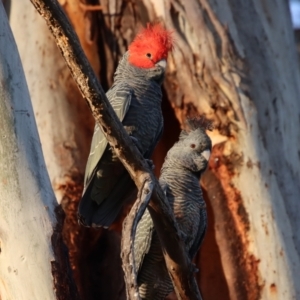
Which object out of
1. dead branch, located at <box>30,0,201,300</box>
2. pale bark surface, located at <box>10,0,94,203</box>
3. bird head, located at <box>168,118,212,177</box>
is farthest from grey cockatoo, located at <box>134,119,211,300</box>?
pale bark surface, located at <box>10,0,94,203</box>

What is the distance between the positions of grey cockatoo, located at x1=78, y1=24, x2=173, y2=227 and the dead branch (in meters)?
0.59

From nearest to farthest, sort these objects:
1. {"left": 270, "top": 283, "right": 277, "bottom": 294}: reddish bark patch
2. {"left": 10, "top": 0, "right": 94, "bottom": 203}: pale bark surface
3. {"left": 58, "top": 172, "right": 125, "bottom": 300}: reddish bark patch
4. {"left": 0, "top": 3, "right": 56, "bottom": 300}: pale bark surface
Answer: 1. {"left": 0, "top": 3, "right": 56, "bottom": 300}: pale bark surface
2. {"left": 270, "top": 283, "right": 277, "bottom": 294}: reddish bark patch
3. {"left": 58, "top": 172, "right": 125, "bottom": 300}: reddish bark patch
4. {"left": 10, "top": 0, "right": 94, "bottom": 203}: pale bark surface

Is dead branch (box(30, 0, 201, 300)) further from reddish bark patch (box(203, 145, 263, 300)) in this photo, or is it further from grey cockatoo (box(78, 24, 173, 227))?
reddish bark patch (box(203, 145, 263, 300))

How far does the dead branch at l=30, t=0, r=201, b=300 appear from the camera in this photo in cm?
242

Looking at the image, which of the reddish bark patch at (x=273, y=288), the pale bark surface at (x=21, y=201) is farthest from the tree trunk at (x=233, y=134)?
the pale bark surface at (x=21, y=201)

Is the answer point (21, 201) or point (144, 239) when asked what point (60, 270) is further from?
point (144, 239)

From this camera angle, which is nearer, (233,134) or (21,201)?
(21,201)

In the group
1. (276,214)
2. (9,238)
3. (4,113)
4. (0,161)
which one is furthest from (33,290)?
(276,214)

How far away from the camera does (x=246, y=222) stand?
13.3 feet

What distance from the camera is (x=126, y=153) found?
259 centimetres

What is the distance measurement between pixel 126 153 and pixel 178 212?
79 cm

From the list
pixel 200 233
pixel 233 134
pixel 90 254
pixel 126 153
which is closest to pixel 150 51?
pixel 233 134

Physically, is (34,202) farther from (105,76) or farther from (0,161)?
(105,76)

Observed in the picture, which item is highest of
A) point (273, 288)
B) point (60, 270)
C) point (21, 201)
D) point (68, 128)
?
point (68, 128)
